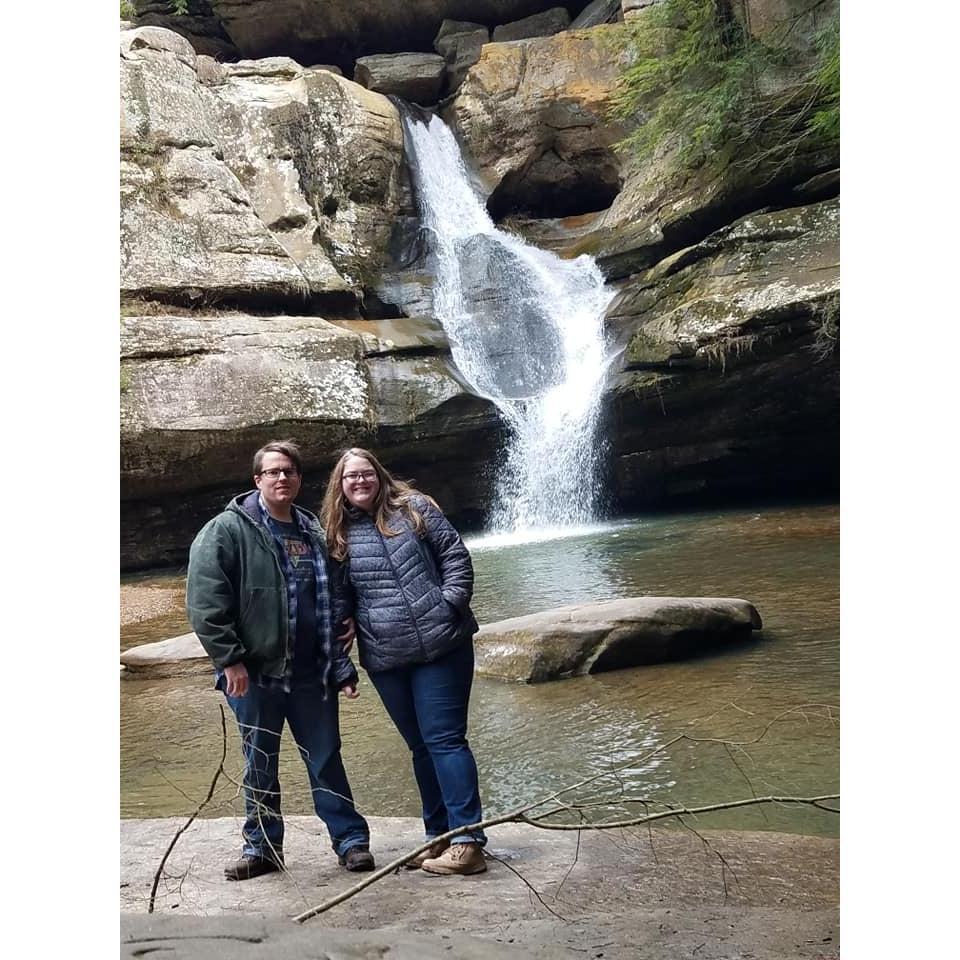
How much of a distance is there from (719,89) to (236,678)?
20.9 feet

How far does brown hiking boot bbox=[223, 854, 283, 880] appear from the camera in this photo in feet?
8.40

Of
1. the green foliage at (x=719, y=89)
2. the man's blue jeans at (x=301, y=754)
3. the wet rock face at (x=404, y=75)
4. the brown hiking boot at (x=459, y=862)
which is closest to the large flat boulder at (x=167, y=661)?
the man's blue jeans at (x=301, y=754)

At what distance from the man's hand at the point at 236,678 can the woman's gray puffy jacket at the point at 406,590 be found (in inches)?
12.2

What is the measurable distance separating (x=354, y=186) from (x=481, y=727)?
930 cm

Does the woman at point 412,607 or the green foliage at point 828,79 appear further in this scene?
the green foliage at point 828,79

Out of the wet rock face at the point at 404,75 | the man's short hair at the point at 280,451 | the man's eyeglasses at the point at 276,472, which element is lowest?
the man's eyeglasses at the point at 276,472

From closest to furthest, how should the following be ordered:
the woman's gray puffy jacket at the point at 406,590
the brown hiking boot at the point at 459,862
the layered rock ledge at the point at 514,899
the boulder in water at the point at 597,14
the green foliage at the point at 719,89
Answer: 1. the layered rock ledge at the point at 514,899
2. the brown hiking boot at the point at 459,862
3. the woman's gray puffy jacket at the point at 406,590
4. the green foliage at the point at 719,89
5. the boulder in water at the point at 597,14

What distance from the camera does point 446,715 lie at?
258cm

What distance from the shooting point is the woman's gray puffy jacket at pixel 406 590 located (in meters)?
2.57

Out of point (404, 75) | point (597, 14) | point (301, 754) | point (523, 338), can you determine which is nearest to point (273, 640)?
point (301, 754)

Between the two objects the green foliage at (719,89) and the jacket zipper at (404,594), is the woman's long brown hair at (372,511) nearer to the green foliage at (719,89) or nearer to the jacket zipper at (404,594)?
the jacket zipper at (404,594)

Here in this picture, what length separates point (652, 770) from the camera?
343cm
